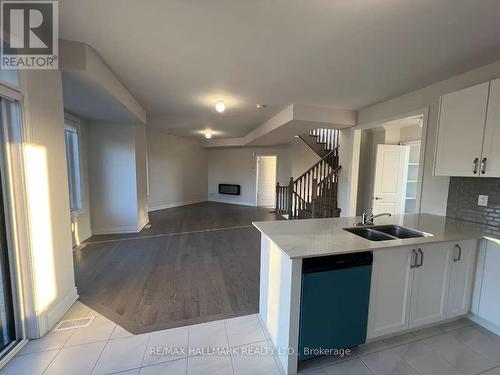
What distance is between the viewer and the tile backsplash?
2.19 metres

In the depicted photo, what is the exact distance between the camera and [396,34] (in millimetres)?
1787

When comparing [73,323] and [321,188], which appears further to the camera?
[321,188]

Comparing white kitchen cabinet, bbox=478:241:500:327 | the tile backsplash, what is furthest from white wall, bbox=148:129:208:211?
white kitchen cabinet, bbox=478:241:500:327

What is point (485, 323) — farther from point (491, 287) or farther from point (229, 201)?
point (229, 201)

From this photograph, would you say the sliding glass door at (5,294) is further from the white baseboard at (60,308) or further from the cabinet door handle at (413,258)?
the cabinet door handle at (413,258)

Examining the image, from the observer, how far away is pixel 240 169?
8930 mm

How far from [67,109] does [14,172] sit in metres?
2.45

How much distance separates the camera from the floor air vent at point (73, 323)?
1995 millimetres

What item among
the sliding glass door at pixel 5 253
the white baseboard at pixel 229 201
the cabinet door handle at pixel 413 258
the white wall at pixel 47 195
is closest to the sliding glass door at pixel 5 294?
the sliding glass door at pixel 5 253

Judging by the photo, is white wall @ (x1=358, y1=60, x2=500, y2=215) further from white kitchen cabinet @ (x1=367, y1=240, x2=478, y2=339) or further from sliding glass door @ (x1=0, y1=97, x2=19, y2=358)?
sliding glass door @ (x1=0, y1=97, x2=19, y2=358)

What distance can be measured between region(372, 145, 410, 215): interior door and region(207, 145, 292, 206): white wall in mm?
3755

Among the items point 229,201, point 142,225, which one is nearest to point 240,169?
point 229,201

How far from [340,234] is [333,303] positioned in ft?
1.94

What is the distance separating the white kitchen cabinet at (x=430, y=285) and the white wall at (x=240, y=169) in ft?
20.1
